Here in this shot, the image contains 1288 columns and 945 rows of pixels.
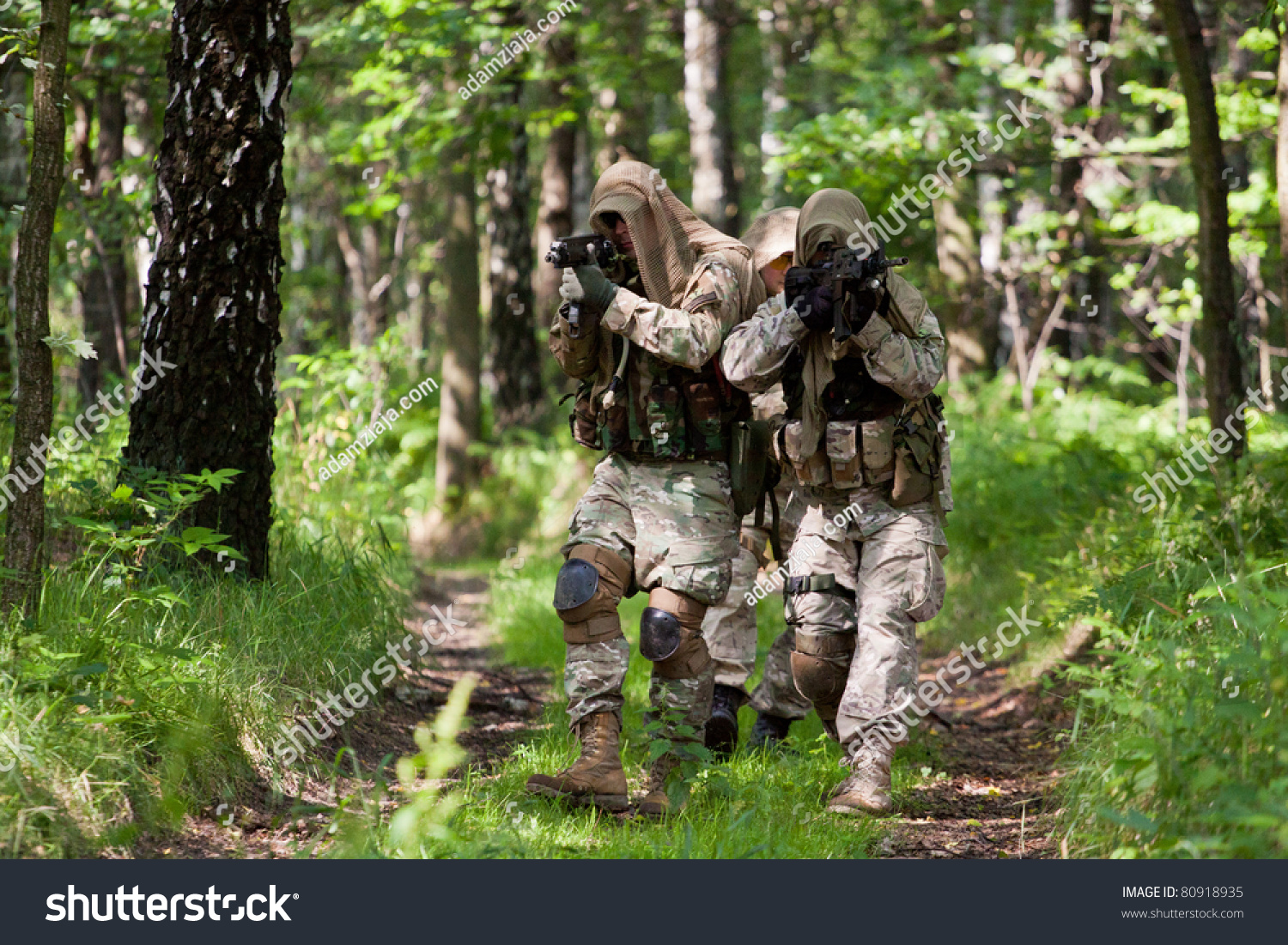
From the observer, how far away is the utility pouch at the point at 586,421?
4348 millimetres

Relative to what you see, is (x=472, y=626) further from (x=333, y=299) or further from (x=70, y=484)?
(x=333, y=299)

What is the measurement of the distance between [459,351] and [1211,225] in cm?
782

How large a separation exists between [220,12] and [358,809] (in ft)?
10.3

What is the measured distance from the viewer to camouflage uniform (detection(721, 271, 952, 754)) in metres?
4.09

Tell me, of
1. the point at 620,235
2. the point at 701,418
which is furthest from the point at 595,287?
the point at 701,418

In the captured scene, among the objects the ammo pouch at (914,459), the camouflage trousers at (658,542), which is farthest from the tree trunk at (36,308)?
the ammo pouch at (914,459)

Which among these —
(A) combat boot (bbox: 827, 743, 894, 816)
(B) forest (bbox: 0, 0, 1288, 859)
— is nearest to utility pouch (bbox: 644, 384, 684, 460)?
(B) forest (bbox: 0, 0, 1288, 859)

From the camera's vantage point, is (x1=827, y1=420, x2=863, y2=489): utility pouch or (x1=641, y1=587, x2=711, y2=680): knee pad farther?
(x1=827, y1=420, x2=863, y2=489): utility pouch

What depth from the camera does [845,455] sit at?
4254mm

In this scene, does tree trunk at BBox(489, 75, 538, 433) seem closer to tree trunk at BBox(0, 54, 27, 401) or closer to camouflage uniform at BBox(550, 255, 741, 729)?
tree trunk at BBox(0, 54, 27, 401)

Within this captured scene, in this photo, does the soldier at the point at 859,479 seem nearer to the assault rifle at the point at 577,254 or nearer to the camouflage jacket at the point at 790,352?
the camouflage jacket at the point at 790,352

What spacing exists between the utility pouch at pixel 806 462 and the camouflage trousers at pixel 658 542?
271 mm

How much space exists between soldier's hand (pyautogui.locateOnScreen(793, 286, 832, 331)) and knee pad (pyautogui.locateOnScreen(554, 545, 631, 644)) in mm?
1089
